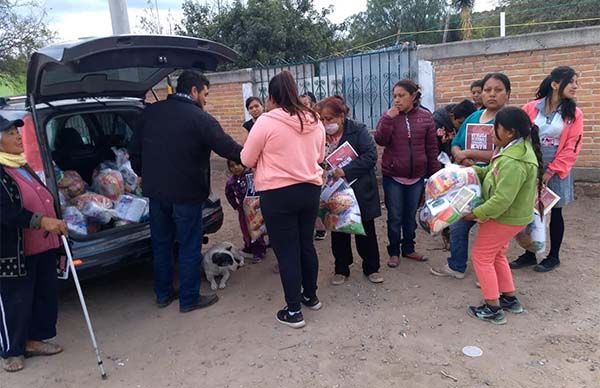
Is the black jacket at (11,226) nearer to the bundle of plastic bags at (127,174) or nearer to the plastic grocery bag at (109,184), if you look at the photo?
the plastic grocery bag at (109,184)

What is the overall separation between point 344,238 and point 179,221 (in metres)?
1.39

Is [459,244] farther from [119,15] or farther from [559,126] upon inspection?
[119,15]

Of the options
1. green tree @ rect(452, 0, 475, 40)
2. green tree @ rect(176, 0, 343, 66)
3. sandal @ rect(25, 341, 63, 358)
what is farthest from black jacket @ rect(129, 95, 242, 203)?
green tree @ rect(452, 0, 475, 40)

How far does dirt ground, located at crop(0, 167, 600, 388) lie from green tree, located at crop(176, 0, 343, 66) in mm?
10288

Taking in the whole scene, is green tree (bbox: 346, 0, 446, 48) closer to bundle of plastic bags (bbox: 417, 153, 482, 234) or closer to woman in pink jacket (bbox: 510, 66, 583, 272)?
woman in pink jacket (bbox: 510, 66, 583, 272)

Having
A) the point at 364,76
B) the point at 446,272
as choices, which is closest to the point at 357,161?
the point at 446,272

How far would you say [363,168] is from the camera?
3.88 meters

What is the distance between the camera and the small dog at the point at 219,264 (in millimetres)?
4270

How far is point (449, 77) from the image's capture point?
6.58m

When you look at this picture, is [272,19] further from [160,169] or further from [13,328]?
[13,328]

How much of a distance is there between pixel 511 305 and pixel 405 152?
1.50m

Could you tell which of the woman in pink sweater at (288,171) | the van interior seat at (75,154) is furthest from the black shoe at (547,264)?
the van interior seat at (75,154)

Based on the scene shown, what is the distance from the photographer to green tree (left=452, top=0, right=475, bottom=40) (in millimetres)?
23430

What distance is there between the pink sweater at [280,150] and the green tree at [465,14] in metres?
22.6
